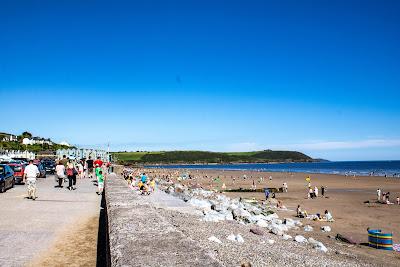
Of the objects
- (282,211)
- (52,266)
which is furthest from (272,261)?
(282,211)

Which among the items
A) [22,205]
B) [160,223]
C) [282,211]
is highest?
[160,223]

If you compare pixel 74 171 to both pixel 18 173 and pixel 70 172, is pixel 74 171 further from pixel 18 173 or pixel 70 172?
pixel 18 173

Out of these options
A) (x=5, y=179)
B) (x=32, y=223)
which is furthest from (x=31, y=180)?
(x=32, y=223)

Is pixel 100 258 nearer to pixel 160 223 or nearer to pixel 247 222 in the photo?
pixel 160 223

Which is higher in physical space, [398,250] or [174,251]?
[174,251]

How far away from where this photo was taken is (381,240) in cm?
1355

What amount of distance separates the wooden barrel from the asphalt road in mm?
10191

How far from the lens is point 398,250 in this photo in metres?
13.3

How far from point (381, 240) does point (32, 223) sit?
12.0 metres

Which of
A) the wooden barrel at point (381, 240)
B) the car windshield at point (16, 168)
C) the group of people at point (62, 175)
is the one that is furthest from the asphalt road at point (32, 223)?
the car windshield at point (16, 168)

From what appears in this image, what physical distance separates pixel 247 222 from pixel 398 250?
222 inches

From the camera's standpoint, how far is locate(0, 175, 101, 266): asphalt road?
21.9 ft

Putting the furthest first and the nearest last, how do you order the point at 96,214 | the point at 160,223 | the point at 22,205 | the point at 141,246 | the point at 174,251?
1. the point at 22,205
2. the point at 96,214
3. the point at 160,223
4. the point at 141,246
5. the point at 174,251

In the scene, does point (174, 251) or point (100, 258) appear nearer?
point (174, 251)
